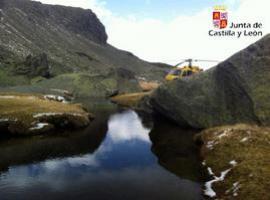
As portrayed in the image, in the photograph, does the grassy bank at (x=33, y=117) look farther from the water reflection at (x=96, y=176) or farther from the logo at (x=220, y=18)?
the logo at (x=220, y=18)

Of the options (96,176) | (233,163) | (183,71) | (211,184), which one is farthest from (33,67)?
(211,184)

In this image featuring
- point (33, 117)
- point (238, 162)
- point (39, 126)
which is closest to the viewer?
point (238, 162)

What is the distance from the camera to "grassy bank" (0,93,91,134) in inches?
1425

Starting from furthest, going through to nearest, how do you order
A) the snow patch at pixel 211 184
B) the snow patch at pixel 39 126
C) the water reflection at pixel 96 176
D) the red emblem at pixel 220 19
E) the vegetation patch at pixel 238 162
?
the red emblem at pixel 220 19 → the snow patch at pixel 39 126 → the snow patch at pixel 211 184 → the water reflection at pixel 96 176 → the vegetation patch at pixel 238 162

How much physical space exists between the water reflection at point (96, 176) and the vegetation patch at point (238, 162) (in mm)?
1895

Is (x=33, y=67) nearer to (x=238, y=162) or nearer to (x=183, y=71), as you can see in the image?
(x=183, y=71)

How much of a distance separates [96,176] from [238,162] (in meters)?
10.7

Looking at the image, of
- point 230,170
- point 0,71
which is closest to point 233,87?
point 230,170

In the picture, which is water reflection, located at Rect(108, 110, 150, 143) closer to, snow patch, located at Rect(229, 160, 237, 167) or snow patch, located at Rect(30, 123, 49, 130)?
snow patch, located at Rect(30, 123, 49, 130)

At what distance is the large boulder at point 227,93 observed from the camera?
34688 millimetres

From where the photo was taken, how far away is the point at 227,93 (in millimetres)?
38969

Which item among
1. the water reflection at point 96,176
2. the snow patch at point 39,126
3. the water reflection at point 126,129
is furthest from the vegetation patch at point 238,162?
the snow patch at point 39,126

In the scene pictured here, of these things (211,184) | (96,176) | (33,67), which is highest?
(33,67)

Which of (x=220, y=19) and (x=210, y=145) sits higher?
(x=220, y=19)
